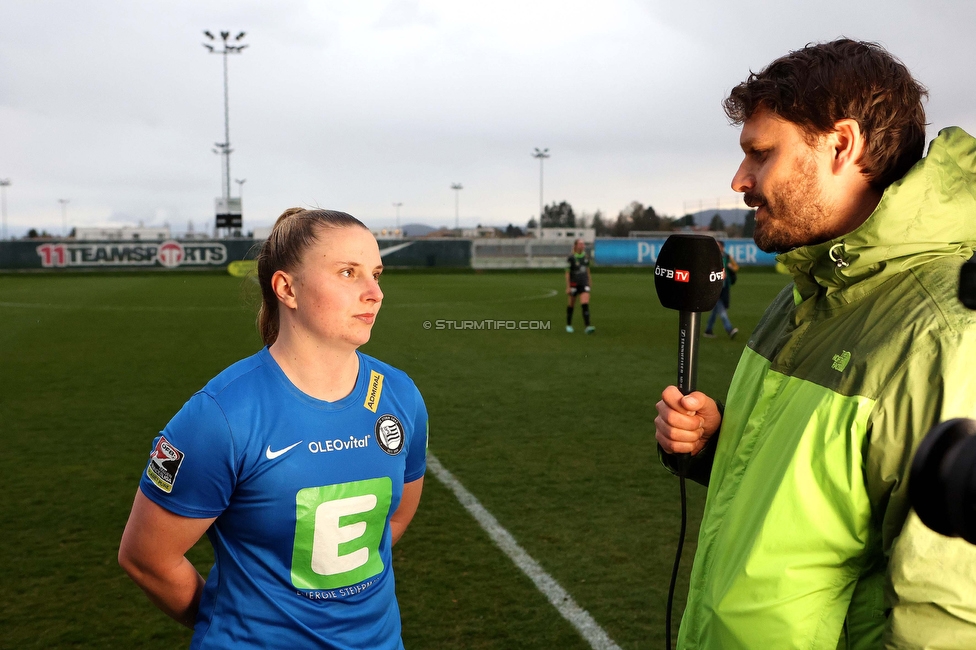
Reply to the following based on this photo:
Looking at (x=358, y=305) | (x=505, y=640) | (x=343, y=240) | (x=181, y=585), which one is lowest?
(x=505, y=640)

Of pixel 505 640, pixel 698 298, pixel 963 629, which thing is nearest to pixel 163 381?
pixel 505 640

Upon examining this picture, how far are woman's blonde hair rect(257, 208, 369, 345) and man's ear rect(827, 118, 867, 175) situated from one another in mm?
1326

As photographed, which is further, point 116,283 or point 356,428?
point 116,283

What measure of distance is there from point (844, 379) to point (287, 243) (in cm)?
155

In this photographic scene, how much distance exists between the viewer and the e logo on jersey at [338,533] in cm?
204

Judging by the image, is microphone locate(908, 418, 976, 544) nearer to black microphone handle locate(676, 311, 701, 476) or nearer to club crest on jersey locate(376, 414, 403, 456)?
black microphone handle locate(676, 311, 701, 476)

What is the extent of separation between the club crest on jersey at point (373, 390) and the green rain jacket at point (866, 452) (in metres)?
1.06

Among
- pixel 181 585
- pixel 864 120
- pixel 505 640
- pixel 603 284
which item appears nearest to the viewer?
pixel 864 120

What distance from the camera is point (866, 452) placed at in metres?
1.44

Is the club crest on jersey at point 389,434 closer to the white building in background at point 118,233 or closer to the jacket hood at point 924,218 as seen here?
the jacket hood at point 924,218

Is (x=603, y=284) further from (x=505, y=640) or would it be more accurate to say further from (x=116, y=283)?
(x=505, y=640)

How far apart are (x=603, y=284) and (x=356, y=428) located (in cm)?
3030

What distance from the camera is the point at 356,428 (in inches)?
85.4

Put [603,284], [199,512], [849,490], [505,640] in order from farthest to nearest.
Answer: [603,284]
[505,640]
[199,512]
[849,490]
